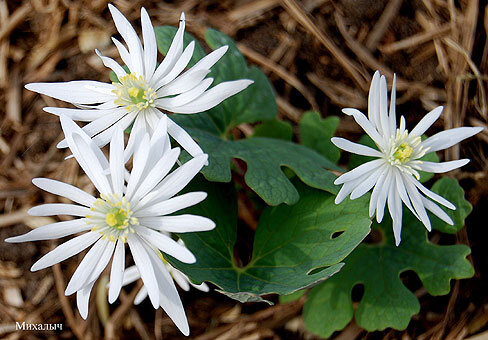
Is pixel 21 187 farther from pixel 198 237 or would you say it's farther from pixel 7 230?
pixel 198 237

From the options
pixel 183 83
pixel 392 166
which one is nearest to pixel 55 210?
pixel 183 83

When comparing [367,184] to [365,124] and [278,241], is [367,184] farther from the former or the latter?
[278,241]

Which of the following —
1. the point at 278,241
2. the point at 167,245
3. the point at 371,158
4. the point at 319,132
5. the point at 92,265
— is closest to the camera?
the point at 167,245

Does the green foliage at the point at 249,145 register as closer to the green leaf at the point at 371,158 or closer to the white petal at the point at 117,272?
the green leaf at the point at 371,158

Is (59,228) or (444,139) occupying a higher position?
(59,228)

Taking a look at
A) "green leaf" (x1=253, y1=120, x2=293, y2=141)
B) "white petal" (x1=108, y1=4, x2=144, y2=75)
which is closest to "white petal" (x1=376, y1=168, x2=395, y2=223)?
"green leaf" (x1=253, y1=120, x2=293, y2=141)

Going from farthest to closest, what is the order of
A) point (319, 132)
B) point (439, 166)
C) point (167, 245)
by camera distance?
point (319, 132) < point (439, 166) < point (167, 245)
